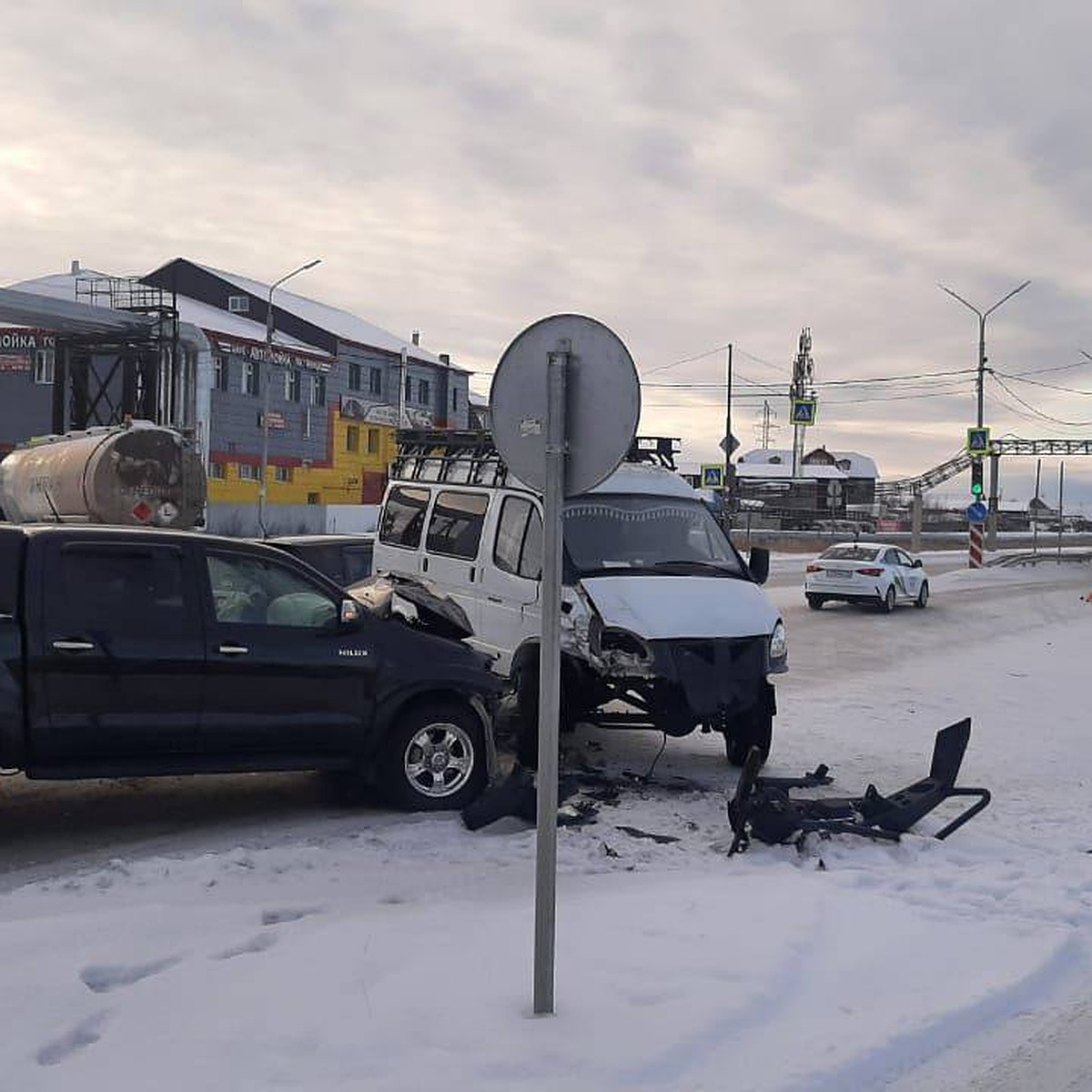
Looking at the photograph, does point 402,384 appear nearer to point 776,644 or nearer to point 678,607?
point 776,644

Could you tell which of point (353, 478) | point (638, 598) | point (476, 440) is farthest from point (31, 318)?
point (353, 478)

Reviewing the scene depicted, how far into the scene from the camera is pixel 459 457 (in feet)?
36.5

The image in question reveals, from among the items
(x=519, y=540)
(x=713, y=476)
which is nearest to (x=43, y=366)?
(x=713, y=476)

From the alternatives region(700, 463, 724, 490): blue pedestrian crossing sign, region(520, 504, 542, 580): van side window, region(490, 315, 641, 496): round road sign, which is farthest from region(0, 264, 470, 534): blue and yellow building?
region(490, 315, 641, 496): round road sign

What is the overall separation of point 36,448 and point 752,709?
1301cm

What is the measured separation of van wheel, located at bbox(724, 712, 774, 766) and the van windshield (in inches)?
42.9

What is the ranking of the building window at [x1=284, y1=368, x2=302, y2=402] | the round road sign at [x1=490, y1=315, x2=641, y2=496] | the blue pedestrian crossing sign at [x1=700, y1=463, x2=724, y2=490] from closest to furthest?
1. the round road sign at [x1=490, y1=315, x2=641, y2=496]
2. the blue pedestrian crossing sign at [x1=700, y1=463, x2=724, y2=490]
3. the building window at [x1=284, y1=368, x2=302, y2=402]

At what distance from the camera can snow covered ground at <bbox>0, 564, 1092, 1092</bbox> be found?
416 centimetres

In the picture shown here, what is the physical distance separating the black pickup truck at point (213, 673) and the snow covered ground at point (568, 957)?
487 millimetres

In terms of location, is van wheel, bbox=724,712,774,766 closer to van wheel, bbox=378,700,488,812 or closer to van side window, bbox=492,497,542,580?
van side window, bbox=492,497,542,580

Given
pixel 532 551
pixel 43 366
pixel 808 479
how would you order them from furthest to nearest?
pixel 808 479
pixel 43 366
pixel 532 551

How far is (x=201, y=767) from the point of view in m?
6.99

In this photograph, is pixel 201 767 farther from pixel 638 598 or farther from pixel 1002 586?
pixel 1002 586

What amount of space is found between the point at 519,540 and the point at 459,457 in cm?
155
